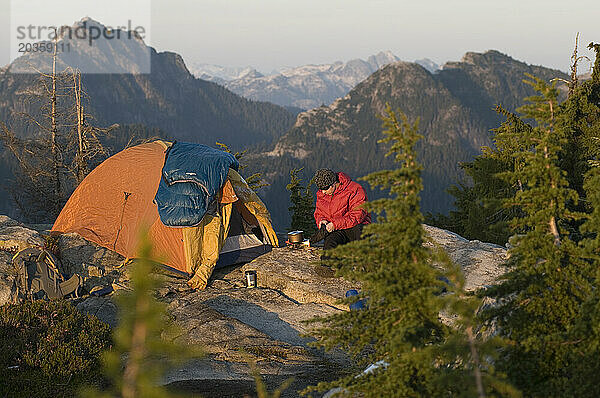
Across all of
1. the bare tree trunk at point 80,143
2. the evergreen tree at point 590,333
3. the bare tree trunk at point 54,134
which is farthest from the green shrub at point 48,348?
the bare tree trunk at point 54,134

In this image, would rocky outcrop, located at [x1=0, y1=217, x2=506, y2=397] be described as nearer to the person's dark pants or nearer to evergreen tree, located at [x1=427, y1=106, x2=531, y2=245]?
the person's dark pants

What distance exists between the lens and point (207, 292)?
36.5ft

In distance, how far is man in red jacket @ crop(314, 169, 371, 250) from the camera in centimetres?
1117

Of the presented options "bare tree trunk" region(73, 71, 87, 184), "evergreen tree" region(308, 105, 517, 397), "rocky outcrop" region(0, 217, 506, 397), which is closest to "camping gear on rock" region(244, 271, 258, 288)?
"rocky outcrop" region(0, 217, 506, 397)

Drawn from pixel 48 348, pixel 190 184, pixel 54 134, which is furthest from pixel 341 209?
pixel 54 134

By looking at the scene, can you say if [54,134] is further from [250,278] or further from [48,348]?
[48,348]

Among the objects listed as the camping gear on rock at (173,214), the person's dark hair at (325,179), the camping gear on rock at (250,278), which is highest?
the person's dark hair at (325,179)

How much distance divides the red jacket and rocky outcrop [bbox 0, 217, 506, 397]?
4.04ft

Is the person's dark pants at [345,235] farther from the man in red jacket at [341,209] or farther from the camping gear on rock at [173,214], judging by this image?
the camping gear on rock at [173,214]

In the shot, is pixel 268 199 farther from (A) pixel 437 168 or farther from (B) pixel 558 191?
(B) pixel 558 191

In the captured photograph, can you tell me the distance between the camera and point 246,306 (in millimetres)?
10414

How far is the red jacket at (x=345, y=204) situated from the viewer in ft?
36.7

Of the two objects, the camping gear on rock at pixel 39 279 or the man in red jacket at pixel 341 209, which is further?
the man in red jacket at pixel 341 209

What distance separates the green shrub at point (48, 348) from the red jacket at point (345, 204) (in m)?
5.02
